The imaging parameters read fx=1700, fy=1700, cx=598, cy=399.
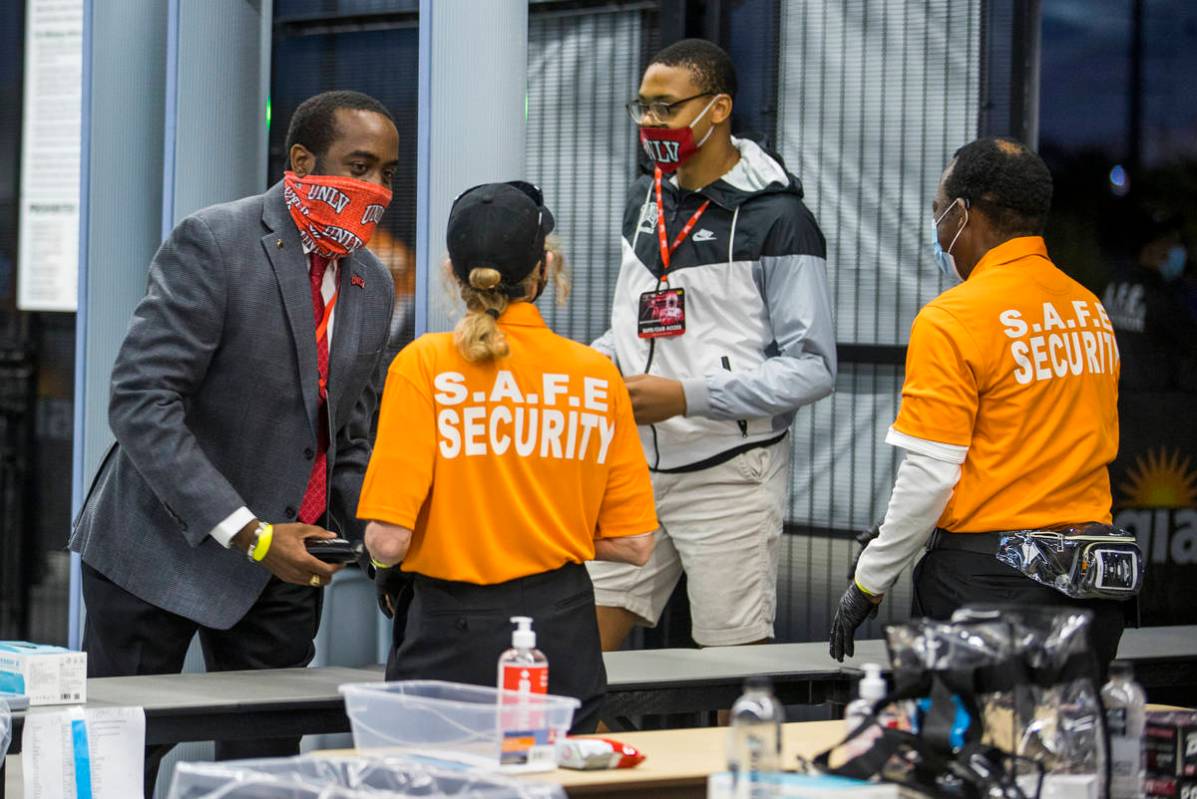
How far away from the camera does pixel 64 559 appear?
6770mm

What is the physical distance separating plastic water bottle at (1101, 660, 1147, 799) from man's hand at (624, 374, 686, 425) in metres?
1.67

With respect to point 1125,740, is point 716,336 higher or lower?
higher

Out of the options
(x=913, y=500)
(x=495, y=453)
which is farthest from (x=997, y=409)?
(x=495, y=453)

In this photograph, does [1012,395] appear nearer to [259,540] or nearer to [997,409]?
[997,409]

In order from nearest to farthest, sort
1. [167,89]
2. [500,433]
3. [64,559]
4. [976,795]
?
[976,795]
[500,433]
[167,89]
[64,559]

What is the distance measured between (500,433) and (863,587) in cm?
96

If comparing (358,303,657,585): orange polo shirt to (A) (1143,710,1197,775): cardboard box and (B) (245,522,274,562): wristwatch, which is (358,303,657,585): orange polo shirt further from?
(A) (1143,710,1197,775): cardboard box

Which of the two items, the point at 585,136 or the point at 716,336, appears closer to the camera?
the point at 716,336

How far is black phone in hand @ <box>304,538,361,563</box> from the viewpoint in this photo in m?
3.40

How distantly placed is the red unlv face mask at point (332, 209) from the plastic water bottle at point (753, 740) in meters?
1.63

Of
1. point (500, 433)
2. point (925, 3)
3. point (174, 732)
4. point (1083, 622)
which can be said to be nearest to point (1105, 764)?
point (1083, 622)

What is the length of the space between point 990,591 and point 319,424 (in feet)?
4.69

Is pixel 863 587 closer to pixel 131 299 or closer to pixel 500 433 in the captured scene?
pixel 500 433

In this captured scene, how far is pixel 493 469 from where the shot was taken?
9.49ft
